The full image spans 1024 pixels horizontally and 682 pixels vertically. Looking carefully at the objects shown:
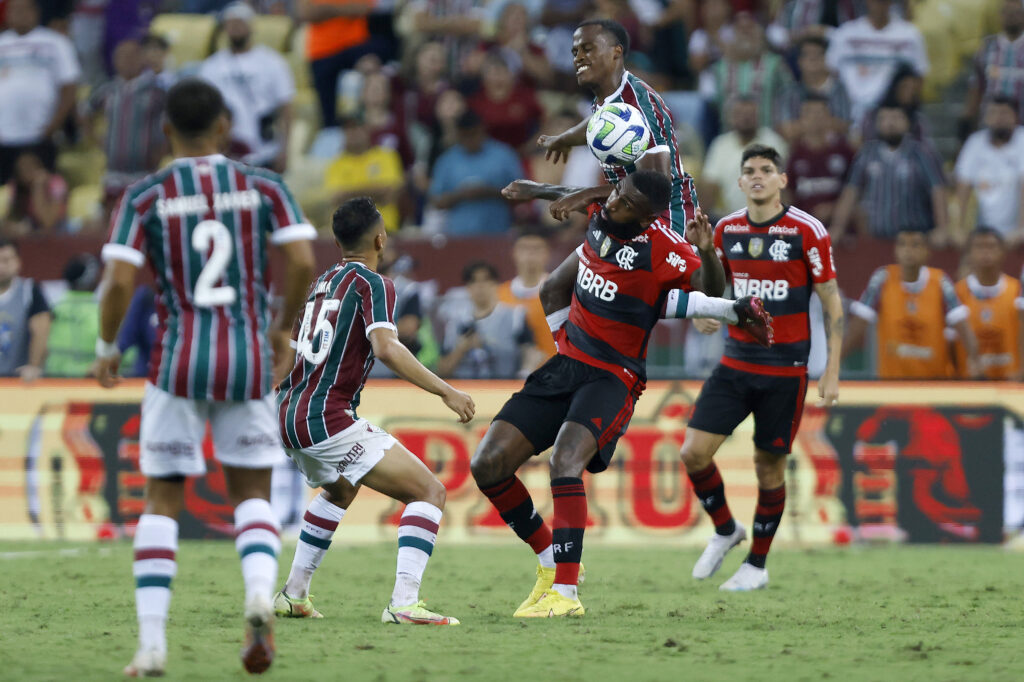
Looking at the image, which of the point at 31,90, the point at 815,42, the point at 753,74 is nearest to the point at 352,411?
the point at 753,74

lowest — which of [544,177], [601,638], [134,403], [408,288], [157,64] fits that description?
[601,638]

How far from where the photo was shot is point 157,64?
54.4 feet

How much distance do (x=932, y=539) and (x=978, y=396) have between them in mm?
1234

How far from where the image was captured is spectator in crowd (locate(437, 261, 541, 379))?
42.8ft

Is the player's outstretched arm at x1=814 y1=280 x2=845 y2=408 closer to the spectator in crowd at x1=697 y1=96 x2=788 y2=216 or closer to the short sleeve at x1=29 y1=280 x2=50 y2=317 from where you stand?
the spectator in crowd at x1=697 y1=96 x2=788 y2=216

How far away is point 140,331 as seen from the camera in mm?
13141

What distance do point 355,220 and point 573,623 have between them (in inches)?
89.3

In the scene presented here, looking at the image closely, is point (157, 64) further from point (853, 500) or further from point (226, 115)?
point (226, 115)

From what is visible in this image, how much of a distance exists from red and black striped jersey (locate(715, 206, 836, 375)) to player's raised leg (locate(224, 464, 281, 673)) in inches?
167

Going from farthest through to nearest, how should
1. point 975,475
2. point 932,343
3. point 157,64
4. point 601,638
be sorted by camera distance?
point 157,64 → point 932,343 → point 975,475 → point 601,638

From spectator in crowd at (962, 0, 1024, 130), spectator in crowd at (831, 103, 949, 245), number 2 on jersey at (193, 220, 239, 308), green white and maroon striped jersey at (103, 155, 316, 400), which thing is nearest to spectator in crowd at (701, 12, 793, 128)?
spectator in crowd at (831, 103, 949, 245)

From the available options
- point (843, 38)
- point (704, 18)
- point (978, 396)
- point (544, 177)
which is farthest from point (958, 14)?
point (978, 396)

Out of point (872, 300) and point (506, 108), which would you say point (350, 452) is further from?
point (506, 108)

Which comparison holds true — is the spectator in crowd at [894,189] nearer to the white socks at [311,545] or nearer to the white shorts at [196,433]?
the white socks at [311,545]
